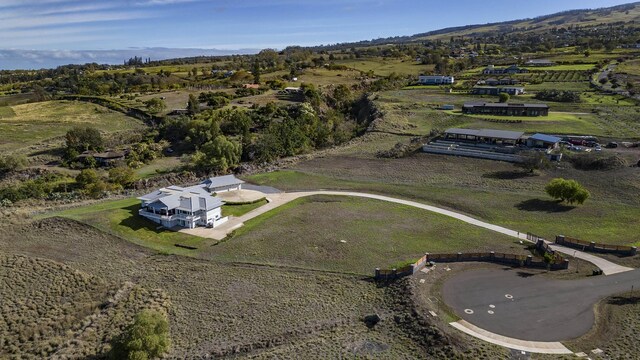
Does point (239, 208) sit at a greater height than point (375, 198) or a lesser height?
lesser

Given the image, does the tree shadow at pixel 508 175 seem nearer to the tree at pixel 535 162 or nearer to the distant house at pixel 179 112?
the tree at pixel 535 162

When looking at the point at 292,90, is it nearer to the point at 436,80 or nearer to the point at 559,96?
the point at 436,80

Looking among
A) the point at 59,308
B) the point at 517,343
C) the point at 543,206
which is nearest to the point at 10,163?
the point at 59,308

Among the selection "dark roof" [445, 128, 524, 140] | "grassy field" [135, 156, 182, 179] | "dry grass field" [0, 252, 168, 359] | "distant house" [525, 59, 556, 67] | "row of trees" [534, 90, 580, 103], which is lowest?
"dry grass field" [0, 252, 168, 359]

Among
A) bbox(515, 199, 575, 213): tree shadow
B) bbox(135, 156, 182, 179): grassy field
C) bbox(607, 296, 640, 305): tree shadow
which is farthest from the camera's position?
bbox(135, 156, 182, 179): grassy field

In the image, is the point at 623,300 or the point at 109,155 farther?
the point at 109,155

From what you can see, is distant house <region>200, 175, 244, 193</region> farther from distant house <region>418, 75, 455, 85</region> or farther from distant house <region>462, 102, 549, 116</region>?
distant house <region>418, 75, 455, 85</region>

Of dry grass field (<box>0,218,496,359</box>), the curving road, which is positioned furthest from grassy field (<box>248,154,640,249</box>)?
dry grass field (<box>0,218,496,359</box>)
